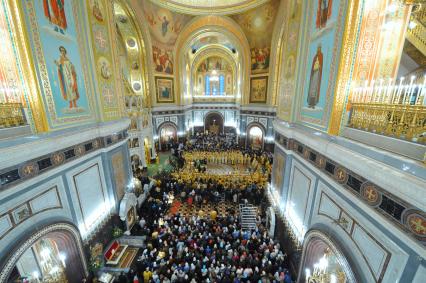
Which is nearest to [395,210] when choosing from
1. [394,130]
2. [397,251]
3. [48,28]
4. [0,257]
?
[397,251]

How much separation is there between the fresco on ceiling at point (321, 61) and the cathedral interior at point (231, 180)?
43 millimetres

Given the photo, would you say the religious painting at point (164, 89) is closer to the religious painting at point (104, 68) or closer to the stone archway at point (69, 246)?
the religious painting at point (104, 68)

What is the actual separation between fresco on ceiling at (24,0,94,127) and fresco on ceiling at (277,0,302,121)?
6.96 m

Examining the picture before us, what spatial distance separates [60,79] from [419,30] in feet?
29.0

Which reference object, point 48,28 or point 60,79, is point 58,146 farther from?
point 48,28

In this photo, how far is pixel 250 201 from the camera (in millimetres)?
10016

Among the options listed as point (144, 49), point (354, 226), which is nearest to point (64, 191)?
point (354, 226)

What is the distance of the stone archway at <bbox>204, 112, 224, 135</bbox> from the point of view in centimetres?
2448

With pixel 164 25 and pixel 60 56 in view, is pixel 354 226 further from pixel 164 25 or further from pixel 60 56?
pixel 164 25

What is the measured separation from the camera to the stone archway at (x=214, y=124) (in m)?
24.5

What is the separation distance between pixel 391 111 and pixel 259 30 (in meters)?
15.1

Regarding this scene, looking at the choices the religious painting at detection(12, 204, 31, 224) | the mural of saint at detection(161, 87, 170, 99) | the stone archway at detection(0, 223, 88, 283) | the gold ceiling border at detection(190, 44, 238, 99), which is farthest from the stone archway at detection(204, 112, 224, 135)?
the religious painting at detection(12, 204, 31, 224)

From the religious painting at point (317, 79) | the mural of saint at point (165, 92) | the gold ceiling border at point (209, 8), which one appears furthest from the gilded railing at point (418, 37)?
the mural of saint at point (165, 92)

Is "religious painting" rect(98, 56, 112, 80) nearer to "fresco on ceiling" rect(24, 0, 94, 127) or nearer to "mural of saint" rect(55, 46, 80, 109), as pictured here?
"fresco on ceiling" rect(24, 0, 94, 127)
